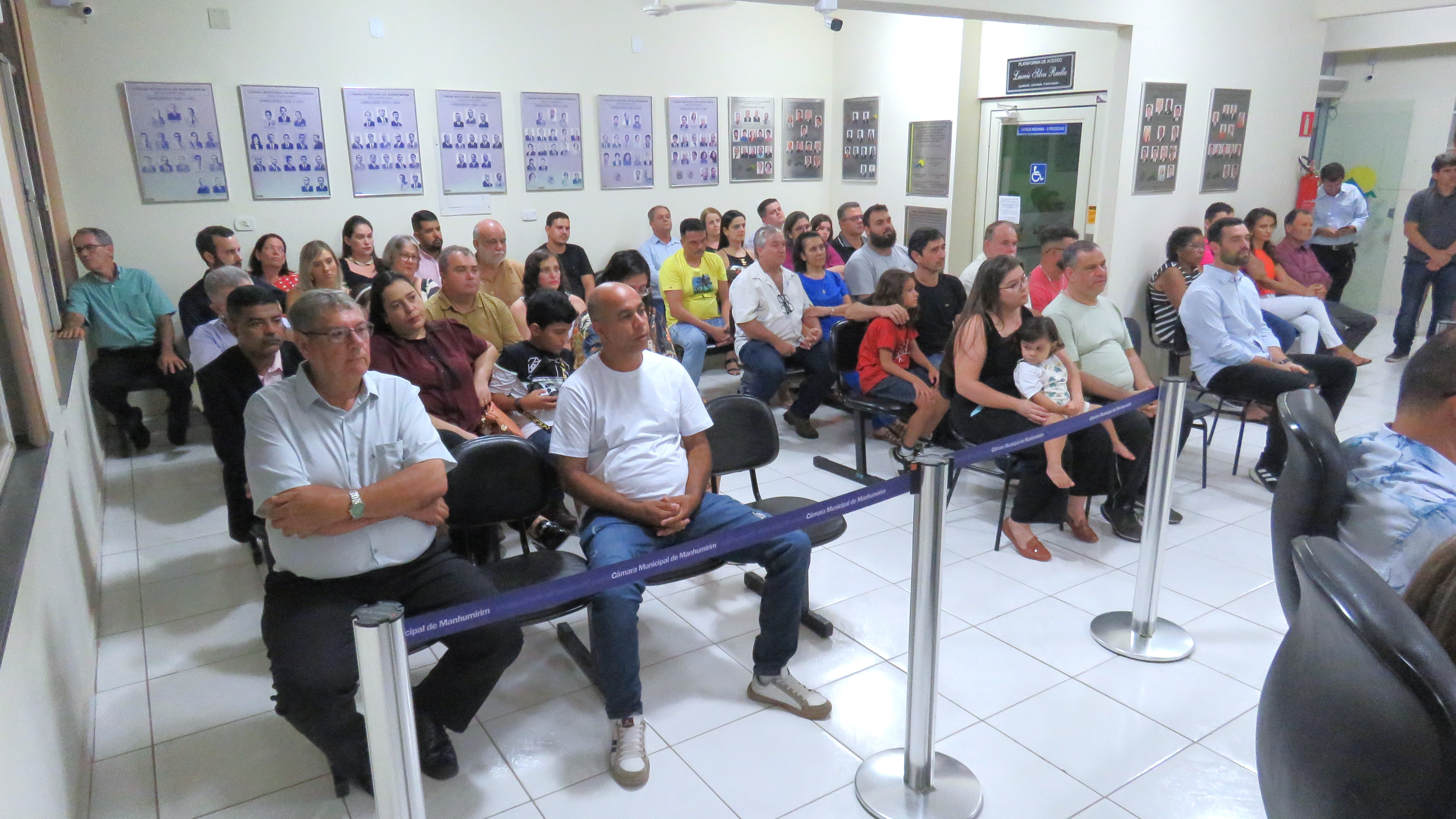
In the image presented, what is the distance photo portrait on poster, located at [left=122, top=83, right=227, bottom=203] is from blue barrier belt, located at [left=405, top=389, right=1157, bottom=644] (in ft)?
14.9

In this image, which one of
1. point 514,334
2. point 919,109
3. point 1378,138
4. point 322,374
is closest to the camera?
point 322,374

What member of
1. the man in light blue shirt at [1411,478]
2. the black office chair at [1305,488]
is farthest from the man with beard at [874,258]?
the man in light blue shirt at [1411,478]

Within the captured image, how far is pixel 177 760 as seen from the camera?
241 cm

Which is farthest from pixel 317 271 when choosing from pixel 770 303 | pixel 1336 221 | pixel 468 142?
pixel 1336 221

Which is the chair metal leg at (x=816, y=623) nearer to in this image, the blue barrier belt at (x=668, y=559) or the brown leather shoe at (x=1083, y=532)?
the blue barrier belt at (x=668, y=559)

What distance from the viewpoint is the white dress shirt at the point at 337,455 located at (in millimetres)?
2197

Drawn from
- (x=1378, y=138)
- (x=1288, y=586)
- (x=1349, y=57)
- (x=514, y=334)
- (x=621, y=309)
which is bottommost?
(x=1288, y=586)

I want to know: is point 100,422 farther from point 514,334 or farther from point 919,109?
point 919,109

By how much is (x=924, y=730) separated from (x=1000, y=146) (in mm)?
5746

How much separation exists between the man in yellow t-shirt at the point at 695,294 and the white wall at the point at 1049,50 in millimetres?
2636

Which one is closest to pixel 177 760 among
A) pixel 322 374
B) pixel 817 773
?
pixel 322 374

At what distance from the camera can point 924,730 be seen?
2186 mm

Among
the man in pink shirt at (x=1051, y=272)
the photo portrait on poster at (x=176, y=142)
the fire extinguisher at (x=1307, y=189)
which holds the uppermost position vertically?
the photo portrait on poster at (x=176, y=142)

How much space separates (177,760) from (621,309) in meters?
1.73
